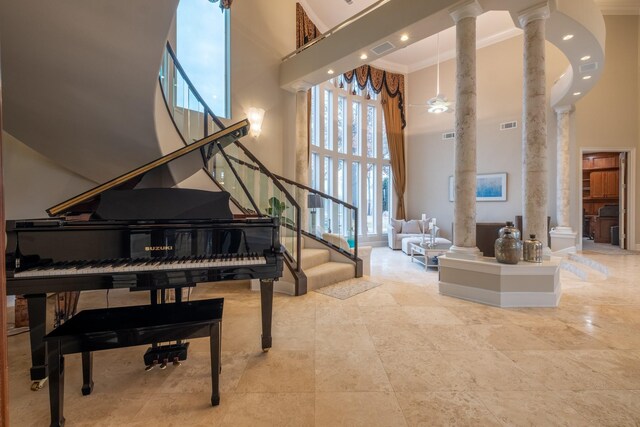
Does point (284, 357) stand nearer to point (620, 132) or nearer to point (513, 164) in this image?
point (513, 164)

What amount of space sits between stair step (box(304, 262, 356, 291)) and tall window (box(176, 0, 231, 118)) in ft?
12.1

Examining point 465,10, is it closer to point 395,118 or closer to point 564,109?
point 564,109

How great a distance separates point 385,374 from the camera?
77.2 inches

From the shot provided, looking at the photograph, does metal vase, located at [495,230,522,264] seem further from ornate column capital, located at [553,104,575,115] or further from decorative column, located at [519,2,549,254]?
ornate column capital, located at [553,104,575,115]

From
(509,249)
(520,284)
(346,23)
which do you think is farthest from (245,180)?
(520,284)

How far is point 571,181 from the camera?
689 cm

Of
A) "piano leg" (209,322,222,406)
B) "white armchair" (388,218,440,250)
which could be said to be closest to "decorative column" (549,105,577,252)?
"white armchair" (388,218,440,250)

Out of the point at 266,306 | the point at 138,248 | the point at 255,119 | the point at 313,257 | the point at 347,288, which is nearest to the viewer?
the point at 138,248

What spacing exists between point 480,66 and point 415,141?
9.09 feet

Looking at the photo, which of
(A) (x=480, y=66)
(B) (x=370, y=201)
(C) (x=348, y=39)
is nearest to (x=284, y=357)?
(C) (x=348, y=39)

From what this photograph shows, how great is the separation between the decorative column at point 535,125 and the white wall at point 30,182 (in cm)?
642

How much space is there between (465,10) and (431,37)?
206 inches

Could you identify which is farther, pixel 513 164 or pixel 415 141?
pixel 415 141

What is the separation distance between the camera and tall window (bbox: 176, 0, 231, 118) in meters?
5.20
